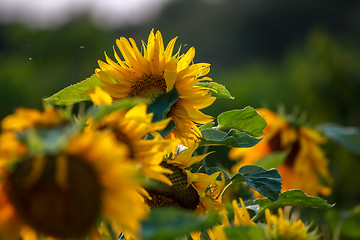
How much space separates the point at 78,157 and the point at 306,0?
16813 millimetres

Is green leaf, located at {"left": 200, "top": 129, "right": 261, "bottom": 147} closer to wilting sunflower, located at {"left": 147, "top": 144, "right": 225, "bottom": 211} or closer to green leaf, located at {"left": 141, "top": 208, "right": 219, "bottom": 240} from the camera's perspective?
wilting sunflower, located at {"left": 147, "top": 144, "right": 225, "bottom": 211}

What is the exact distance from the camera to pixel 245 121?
64cm

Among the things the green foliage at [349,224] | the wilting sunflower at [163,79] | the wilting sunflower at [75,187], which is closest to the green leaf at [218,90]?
the wilting sunflower at [163,79]

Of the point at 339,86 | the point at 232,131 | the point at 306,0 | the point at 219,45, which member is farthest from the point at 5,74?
the point at 306,0

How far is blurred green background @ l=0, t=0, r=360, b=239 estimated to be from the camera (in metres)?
3.95

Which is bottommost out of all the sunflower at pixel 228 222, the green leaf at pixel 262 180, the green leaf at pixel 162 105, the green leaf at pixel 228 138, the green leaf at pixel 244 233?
the sunflower at pixel 228 222

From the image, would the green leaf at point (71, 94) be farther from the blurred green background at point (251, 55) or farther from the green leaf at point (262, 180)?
the green leaf at point (262, 180)

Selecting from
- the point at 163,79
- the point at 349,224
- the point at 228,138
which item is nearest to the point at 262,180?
the point at 228,138

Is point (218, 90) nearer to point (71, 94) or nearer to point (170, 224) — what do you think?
point (71, 94)

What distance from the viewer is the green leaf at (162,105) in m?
0.52

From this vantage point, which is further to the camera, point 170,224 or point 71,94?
point 71,94

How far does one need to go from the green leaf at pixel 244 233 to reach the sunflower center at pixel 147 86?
0.23 meters

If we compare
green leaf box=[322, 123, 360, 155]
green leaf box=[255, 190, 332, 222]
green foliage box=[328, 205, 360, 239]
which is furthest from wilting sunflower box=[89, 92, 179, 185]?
green leaf box=[322, 123, 360, 155]

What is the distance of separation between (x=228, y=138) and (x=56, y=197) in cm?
26
